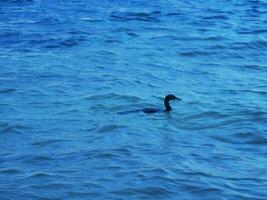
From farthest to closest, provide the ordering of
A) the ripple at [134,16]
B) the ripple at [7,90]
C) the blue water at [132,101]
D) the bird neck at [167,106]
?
the ripple at [134,16] < the ripple at [7,90] < the bird neck at [167,106] < the blue water at [132,101]

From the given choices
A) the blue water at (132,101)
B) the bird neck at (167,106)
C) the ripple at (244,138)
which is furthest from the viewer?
the bird neck at (167,106)

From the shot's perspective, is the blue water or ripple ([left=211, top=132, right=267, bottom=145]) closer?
the blue water

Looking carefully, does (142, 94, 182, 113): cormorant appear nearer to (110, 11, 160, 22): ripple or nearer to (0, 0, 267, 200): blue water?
(0, 0, 267, 200): blue water

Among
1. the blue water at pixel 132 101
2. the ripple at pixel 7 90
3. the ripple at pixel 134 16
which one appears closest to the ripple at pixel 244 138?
the blue water at pixel 132 101

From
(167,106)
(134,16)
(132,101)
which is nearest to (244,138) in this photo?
(167,106)

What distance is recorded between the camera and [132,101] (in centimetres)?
1465

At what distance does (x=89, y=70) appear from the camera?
16859 mm

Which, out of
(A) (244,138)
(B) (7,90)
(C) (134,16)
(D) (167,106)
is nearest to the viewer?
(A) (244,138)

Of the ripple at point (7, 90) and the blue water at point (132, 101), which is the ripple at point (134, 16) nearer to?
the blue water at point (132, 101)

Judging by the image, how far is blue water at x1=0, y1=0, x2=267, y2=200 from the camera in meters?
10.1

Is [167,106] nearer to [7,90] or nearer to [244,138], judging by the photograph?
[244,138]

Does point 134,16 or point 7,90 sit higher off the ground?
point 7,90

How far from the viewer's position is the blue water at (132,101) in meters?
10.1

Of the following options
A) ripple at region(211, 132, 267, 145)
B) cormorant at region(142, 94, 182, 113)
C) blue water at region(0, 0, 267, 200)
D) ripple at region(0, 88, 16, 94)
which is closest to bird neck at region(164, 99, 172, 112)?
cormorant at region(142, 94, 182, 113)
